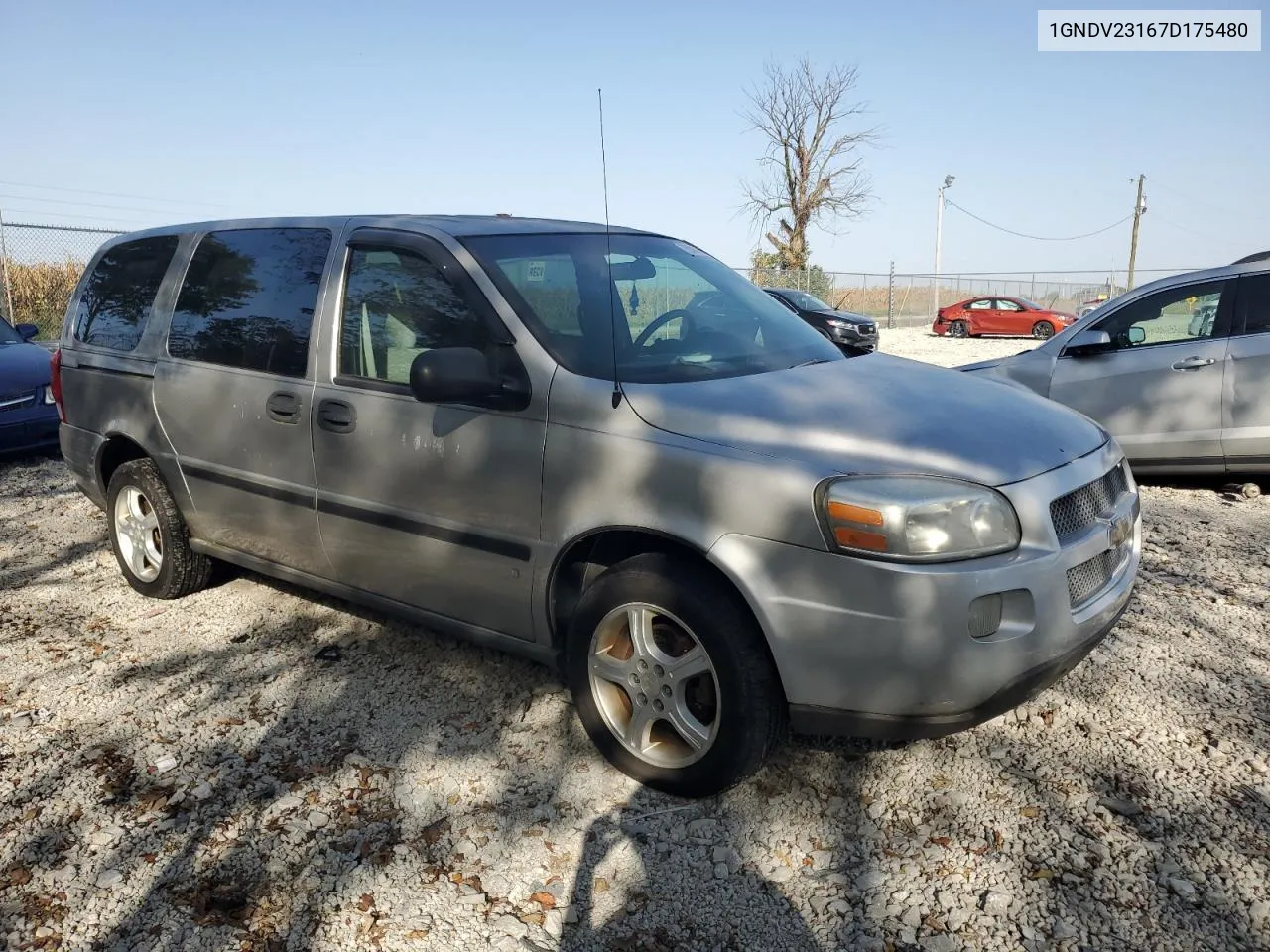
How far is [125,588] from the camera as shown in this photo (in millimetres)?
5125

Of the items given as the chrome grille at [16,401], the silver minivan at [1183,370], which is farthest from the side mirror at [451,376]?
the chrome grille at [16,401]

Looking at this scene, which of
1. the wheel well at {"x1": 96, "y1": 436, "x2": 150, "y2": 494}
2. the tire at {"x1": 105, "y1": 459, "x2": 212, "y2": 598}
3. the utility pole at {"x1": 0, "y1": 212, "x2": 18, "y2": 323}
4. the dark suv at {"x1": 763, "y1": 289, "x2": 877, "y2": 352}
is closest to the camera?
the tire at {"x1": 105, "y1": 459, "x2": 212, "y2": 598}

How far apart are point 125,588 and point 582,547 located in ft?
10.3

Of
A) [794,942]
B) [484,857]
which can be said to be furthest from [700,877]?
[484,857]

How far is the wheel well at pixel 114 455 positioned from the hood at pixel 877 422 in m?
3.00

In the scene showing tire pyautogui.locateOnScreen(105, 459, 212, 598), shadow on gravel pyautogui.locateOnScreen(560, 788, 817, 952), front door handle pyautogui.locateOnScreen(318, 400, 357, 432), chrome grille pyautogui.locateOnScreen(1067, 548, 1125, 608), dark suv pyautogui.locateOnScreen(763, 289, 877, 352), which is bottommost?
dark suv pyautogui.locateOnScreen(763, 289, 877, 352)

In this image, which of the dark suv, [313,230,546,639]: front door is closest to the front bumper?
[313,230,546,639]: front door

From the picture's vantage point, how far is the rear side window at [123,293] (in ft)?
15.4

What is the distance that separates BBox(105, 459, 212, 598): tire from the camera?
183 inches

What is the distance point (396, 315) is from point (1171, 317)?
548cm

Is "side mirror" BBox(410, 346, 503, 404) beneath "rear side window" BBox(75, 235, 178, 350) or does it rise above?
beneath

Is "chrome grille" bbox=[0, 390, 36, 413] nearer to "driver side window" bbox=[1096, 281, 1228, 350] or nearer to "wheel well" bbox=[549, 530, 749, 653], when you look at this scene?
"wheel well" bbox=[549, 530, 749, 653]

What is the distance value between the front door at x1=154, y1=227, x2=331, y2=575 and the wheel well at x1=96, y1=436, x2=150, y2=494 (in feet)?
1.56

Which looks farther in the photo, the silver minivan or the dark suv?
the dark suv
